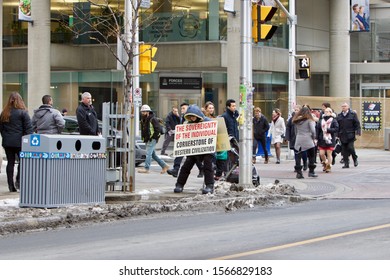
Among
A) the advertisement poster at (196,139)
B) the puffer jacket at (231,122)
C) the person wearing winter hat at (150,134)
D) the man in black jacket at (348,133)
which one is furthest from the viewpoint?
the man in black jacket at (348,133)

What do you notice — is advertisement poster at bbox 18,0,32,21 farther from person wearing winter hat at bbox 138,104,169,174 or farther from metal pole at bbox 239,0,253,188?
metal pole at bbox 239,0,253,188

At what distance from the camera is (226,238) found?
1045 cm

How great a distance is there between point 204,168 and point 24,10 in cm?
2463

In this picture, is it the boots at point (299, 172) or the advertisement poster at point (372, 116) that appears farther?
the advertisement poster at point (372, 116)

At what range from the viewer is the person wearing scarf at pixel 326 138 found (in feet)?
71.8

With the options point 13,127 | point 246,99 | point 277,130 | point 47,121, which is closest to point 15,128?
point 13,127

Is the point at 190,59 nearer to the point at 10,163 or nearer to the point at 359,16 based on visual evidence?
the point at 359,16

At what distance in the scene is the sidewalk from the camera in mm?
15508

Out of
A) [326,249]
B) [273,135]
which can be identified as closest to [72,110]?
[273,135]

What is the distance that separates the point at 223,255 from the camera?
29.4ft

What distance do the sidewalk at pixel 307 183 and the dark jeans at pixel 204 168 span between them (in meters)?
0.34

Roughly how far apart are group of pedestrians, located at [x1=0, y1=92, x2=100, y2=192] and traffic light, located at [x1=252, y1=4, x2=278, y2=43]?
11.7 ft

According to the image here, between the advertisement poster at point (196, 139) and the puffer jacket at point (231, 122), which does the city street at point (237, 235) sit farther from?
the puffer jacket at point (231, 122)

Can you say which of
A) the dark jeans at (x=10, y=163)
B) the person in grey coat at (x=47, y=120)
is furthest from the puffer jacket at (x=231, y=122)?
the dark jeans at (x=10, y=163)
